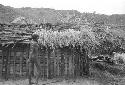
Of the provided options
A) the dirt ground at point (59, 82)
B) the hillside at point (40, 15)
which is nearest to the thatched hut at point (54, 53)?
the dirt ground at point (59, 82)

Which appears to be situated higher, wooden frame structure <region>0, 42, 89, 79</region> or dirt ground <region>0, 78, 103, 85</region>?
wooden frame structure <region>0, 42, 89, 79</region>

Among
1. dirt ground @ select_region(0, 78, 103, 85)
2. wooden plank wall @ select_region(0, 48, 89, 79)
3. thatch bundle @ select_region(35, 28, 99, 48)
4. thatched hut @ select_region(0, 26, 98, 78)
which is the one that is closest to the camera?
dirt ground @ select_region(0, 78, 103, 85)

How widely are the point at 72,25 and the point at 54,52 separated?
2062 mm

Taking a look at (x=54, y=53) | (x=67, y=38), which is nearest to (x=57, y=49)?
(x=54, y=53)

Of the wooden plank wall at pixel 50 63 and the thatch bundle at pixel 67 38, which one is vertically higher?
the thatch bundle at pixel 67 38

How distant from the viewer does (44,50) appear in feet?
42.2

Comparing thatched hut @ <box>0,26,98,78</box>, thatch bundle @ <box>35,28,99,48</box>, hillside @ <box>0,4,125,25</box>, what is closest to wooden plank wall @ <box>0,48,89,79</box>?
thatched hut @ <box>0,26,98,78</box>

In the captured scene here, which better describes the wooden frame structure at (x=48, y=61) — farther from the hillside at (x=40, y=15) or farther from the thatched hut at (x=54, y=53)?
the hillside at (x=40, y=15)

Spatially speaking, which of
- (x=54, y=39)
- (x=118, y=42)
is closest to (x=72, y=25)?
(x=54, y=39)

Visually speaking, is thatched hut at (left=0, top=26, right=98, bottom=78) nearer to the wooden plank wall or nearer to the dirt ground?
the wooden plank wall

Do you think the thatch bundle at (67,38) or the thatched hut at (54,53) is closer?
the thatch bundle at (67,38)

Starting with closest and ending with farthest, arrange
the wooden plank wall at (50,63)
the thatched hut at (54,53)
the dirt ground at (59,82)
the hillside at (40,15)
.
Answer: the dirt ground at (59,82) → the thatched hut at (54,53) → the wooden plank wall at (50,63) → the hillside at (40,15)

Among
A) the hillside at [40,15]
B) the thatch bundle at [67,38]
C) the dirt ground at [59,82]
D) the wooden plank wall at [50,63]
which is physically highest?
the hillside at [40,15]

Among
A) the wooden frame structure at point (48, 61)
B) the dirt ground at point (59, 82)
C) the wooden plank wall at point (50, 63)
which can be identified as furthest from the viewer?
the wooden plank wall at point (50, 63)
